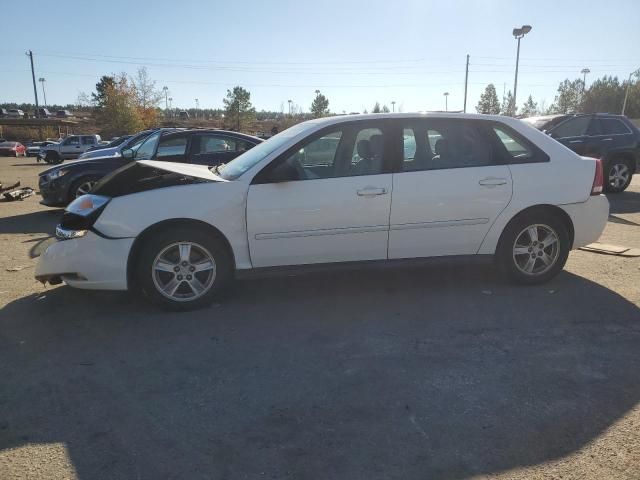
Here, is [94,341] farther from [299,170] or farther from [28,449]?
[299,170]

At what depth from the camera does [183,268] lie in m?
4.43

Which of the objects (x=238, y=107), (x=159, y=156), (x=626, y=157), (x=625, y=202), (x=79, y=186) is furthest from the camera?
(x=238, y=107)

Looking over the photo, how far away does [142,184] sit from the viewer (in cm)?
439

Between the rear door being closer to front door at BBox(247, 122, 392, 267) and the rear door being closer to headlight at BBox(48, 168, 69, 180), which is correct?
front door at BBox(247, 122, 392, 267)

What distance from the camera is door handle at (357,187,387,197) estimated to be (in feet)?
14.8

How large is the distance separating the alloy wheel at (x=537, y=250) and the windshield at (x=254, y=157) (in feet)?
7.75

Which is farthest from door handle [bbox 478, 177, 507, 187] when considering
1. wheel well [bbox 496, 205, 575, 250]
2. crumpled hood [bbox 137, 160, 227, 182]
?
crumpled hood [bbox 137, 160, 227, 182]

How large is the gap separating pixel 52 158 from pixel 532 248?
3465cm

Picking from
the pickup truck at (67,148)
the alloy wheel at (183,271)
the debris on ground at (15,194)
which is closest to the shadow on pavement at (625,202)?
the alloy wheel at (183,271)

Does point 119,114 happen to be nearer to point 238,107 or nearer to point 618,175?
point 238,107

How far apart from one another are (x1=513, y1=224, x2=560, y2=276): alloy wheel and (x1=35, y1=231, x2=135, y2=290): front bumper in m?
3.59

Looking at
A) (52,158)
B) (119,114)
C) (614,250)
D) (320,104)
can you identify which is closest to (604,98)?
(320,104)

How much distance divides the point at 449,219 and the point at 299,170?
1445 mm

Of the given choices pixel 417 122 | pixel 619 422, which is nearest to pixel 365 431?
pixel 619 422
